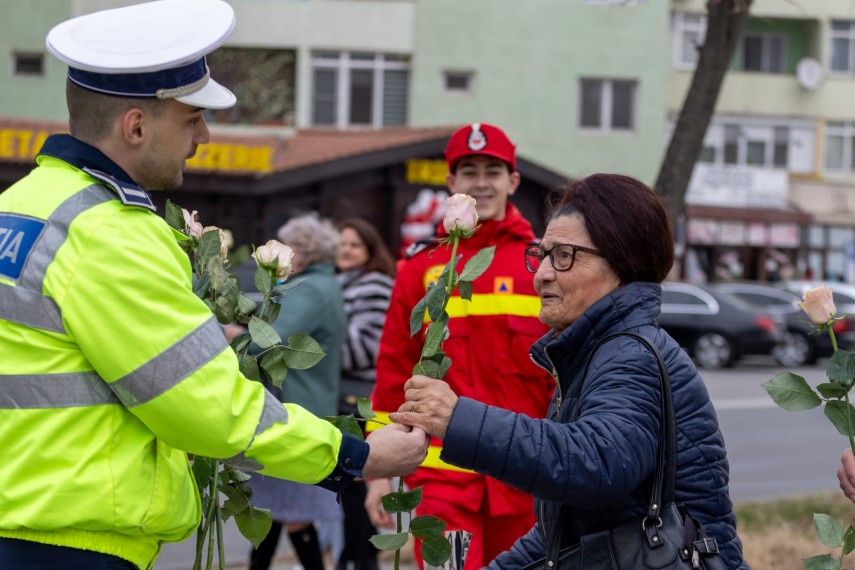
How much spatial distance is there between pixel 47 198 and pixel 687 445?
1551 millimetres

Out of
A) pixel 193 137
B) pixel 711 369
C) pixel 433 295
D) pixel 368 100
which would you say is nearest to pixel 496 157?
pixel 433 295

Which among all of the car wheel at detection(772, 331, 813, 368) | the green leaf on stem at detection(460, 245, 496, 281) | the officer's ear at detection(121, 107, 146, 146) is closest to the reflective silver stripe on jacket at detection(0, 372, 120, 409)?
the officer's ear at detection(121, 107, 146, 146)

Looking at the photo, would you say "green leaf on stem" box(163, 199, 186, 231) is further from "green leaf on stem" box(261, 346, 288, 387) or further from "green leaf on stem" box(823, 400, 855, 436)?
"green leaf on stem" box(823, 400, 855, 436)

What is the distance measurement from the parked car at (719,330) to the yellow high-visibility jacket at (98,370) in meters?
24.0

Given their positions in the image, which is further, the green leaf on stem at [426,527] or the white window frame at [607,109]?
the white window frame at [607,109]

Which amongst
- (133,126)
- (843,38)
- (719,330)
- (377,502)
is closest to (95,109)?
(133,126)

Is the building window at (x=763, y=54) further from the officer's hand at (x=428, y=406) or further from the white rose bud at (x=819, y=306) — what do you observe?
the officer's hand at (x=428, y=406)

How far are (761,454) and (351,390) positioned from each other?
790 cm

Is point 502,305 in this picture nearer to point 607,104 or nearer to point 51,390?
point 51,390

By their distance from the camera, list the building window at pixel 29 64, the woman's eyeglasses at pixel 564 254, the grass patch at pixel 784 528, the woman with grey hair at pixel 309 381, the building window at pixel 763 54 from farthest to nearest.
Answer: the building window at pixel 763 54 < the building window at pixel 29 64 < the grass patch at pixel 784 528 < the woman with grey hair at pixel 309 381 < the woman's eyeglasses at pixel 564 254

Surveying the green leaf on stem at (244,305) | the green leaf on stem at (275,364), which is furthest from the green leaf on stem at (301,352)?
the green leaf on stem at (244,305)

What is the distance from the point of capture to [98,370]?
2.74m

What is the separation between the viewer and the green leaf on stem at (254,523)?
11.6ft

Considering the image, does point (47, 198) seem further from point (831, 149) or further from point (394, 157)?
point (831, 149)
